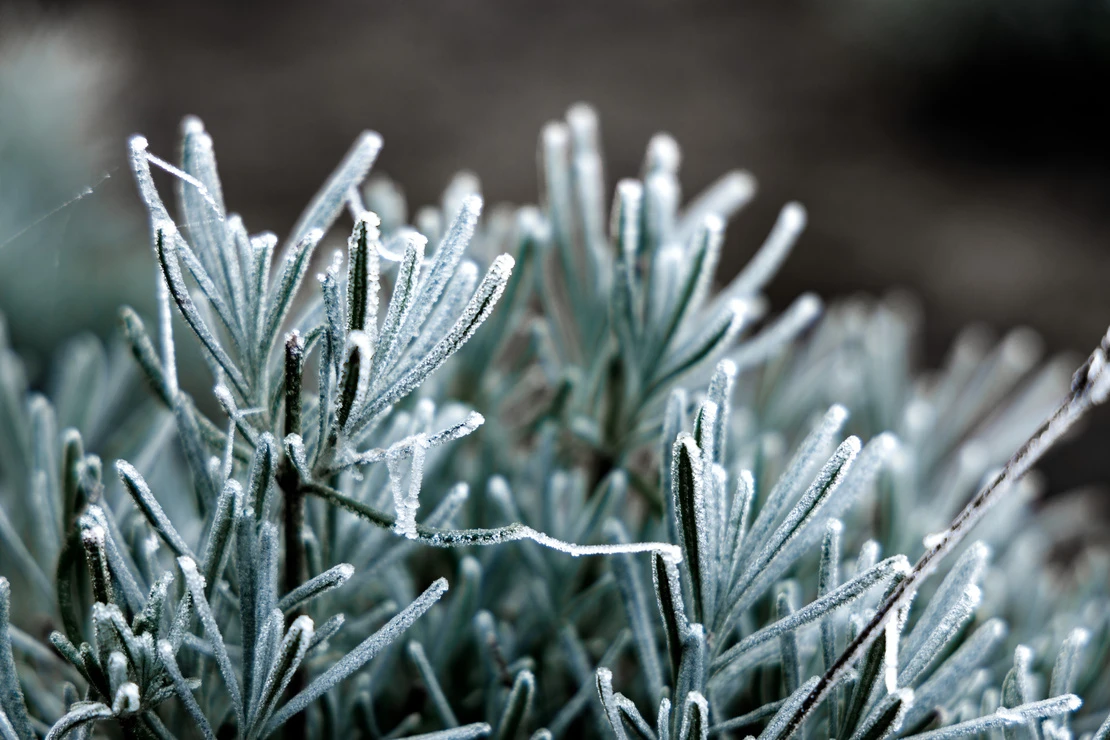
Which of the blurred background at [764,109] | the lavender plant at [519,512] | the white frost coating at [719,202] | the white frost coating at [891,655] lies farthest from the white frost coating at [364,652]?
the blurred background at [764,109]

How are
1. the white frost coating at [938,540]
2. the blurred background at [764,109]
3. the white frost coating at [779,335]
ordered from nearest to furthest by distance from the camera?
the white frost coating at [938,540], the white frost coating at [779,335], the blurred background at [764,109]

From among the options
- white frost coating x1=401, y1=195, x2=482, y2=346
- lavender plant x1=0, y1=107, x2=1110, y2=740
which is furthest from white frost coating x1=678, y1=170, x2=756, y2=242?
white frost coating x1=401, y1=195, x2=482, y2=346

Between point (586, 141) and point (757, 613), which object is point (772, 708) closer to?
point (757, 613)

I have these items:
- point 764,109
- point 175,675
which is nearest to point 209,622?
point 175,675

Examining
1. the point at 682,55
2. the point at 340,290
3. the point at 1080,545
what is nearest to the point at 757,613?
the point at 340,290

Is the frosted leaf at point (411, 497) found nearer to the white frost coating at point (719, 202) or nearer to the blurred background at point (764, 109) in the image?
the white frost coating at point (719, 202)

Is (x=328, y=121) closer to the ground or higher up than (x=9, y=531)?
higher up
